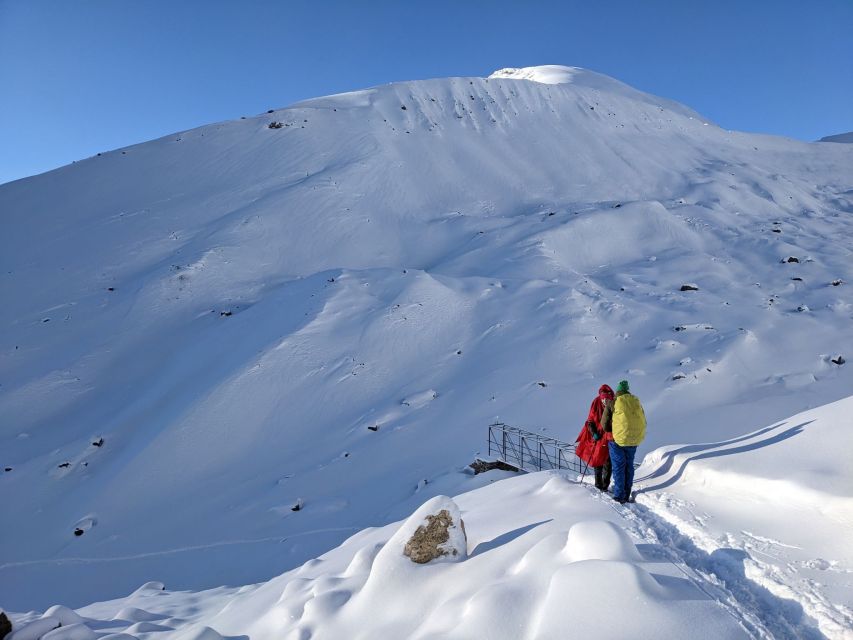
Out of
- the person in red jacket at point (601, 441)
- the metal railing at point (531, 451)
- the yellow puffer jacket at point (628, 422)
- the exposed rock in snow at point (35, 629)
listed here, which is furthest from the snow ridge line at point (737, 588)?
the exposed rock in snow at point (35, 629)

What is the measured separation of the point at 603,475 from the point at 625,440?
76cm

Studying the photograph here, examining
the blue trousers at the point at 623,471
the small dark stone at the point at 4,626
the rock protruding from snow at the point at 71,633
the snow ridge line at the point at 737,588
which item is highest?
the blue trousers at the point at 623,471

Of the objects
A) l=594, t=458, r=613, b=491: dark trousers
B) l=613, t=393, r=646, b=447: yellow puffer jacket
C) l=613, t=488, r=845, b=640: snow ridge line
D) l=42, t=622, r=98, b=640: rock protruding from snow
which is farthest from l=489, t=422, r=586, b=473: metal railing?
l=42, t=622, r=98, b=640: rock protruding from snow

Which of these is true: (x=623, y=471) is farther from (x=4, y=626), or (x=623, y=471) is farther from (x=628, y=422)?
(x=4, y=626)

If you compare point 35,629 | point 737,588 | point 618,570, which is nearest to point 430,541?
point 618,570

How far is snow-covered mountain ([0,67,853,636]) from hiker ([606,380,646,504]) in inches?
56.6

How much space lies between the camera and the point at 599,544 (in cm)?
388

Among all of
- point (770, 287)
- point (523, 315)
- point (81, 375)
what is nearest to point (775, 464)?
point (523, 315)

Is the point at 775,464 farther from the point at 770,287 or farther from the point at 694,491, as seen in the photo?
the point at 770,287

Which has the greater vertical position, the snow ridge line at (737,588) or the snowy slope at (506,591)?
the snowy slope at (506,591)

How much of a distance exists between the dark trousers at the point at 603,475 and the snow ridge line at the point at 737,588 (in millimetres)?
1245

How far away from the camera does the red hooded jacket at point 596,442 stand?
655 centimetres

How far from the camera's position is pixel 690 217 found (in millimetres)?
24781

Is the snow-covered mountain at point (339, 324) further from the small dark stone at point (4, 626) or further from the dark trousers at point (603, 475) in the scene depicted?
the small dark stone at point (4, 626)
